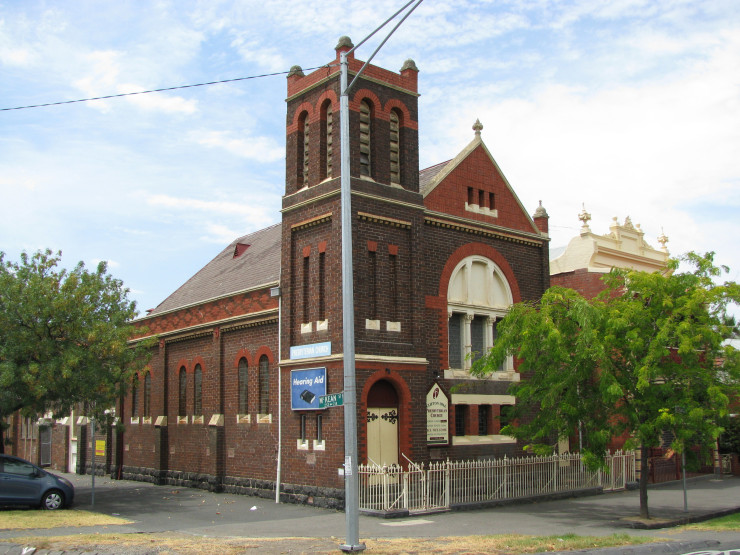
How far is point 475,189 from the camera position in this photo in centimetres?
2597

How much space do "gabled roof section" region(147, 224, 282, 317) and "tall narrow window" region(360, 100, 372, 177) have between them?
20.2 feet

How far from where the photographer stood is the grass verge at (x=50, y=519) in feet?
57.9

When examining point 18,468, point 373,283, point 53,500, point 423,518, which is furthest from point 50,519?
point 373,283

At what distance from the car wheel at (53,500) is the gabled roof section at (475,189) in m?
13.6

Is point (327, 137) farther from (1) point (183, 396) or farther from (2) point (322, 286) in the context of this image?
(1) point (183, 396)

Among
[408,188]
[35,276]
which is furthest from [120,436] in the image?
[408,188]

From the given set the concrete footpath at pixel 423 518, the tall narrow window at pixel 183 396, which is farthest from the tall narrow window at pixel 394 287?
the tall narrow window at pixel 183 396

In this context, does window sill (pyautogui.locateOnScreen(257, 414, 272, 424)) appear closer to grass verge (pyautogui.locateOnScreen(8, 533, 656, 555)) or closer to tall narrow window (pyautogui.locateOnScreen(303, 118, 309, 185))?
tall narrow window (pyautogui.locateOnScreen(303, 118, 309, 185))

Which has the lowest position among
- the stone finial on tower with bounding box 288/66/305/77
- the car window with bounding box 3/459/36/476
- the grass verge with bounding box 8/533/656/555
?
the grass verge with bounding box 8/533/656/555

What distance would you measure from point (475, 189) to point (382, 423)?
8.84m

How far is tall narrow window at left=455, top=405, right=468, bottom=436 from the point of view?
24234 millimetres

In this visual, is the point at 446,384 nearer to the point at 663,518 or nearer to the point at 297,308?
the point at 297,308

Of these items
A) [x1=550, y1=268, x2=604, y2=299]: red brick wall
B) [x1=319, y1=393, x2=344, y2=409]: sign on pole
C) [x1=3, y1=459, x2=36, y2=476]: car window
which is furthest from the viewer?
[x1=550, y1=268, x2=604, y2=299]: red brick wall

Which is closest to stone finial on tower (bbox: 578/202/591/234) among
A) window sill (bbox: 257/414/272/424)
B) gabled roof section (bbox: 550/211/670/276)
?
gabled roof section (bbox: 550/211/670/276)
